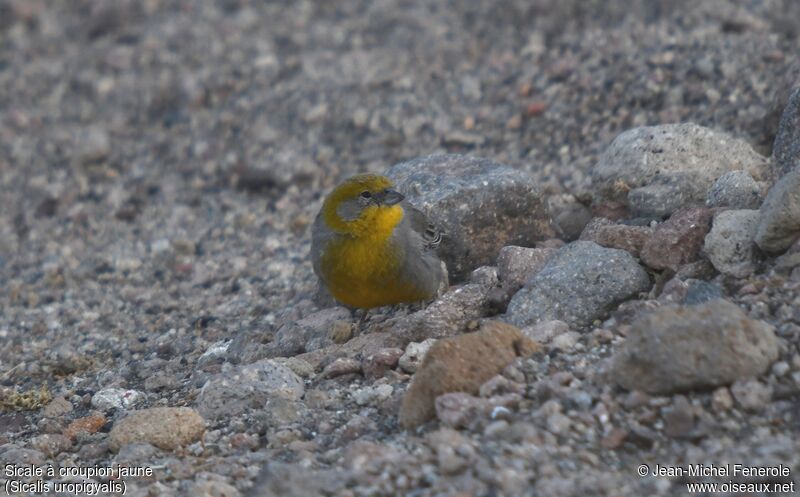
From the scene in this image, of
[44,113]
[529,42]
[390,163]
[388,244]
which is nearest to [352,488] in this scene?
[388,244]

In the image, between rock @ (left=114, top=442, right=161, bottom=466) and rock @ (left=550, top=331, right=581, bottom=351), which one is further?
rock @ (left=550, top=331, right=581, bottom=351)

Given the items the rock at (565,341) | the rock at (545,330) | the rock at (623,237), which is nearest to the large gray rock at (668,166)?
the rock at (623,237)

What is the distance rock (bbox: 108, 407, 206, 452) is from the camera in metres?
5.75

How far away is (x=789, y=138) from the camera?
7.09 metres

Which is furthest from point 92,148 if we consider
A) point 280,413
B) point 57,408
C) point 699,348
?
point 699,348

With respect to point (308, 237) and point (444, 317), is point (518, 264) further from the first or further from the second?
point (308, 237)

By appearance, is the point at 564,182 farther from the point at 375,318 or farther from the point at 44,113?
the point at 44,113

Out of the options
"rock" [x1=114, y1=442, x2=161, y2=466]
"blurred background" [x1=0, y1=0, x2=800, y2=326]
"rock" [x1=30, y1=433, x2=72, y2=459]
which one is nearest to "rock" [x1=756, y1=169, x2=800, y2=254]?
"blurred background" [x1=0, y1=0, x2=800, y2=326]

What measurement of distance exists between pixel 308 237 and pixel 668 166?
314 centimetres

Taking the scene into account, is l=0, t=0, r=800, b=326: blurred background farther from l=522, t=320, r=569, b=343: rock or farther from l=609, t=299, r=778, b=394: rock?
l=609, t=299, r=778, b=394: rock

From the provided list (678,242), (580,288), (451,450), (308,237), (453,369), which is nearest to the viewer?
(451,450)

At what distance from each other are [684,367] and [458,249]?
2.77 metres

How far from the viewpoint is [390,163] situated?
404 inches

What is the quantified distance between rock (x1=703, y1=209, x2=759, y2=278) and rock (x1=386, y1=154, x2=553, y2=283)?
5.07 ft
